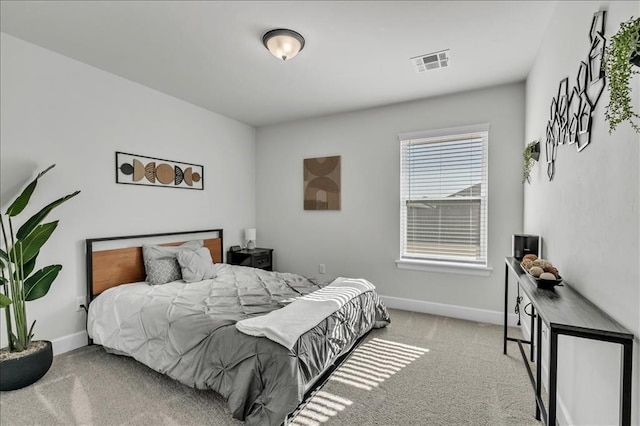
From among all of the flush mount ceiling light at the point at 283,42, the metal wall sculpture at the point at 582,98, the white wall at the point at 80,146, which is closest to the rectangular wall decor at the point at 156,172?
the white wall at the point at 80,146

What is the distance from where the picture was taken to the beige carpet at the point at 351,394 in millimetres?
1998

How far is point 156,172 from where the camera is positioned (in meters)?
3.69

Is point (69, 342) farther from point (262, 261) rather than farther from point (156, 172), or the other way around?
point (262, 261)

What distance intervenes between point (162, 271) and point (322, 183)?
2430 mm

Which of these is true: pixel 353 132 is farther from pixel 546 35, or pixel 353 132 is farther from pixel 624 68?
pixel 624 68

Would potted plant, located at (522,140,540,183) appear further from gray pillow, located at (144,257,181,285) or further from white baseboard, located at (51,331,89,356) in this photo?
white baseboard, located at (51,331,89,356)

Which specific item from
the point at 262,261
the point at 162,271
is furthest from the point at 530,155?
the point at 162,271

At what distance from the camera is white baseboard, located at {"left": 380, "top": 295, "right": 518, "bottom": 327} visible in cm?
359

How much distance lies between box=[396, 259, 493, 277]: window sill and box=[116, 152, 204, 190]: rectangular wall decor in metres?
2.95

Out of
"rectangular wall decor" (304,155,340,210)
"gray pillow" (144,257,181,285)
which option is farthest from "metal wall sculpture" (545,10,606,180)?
"gray pillow" (144,257,181,285)

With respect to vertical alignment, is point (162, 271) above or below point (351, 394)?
above

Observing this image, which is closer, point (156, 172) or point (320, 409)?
point (320, 409)

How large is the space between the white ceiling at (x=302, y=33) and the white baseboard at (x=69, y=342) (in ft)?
8.64

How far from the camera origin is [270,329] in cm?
200
